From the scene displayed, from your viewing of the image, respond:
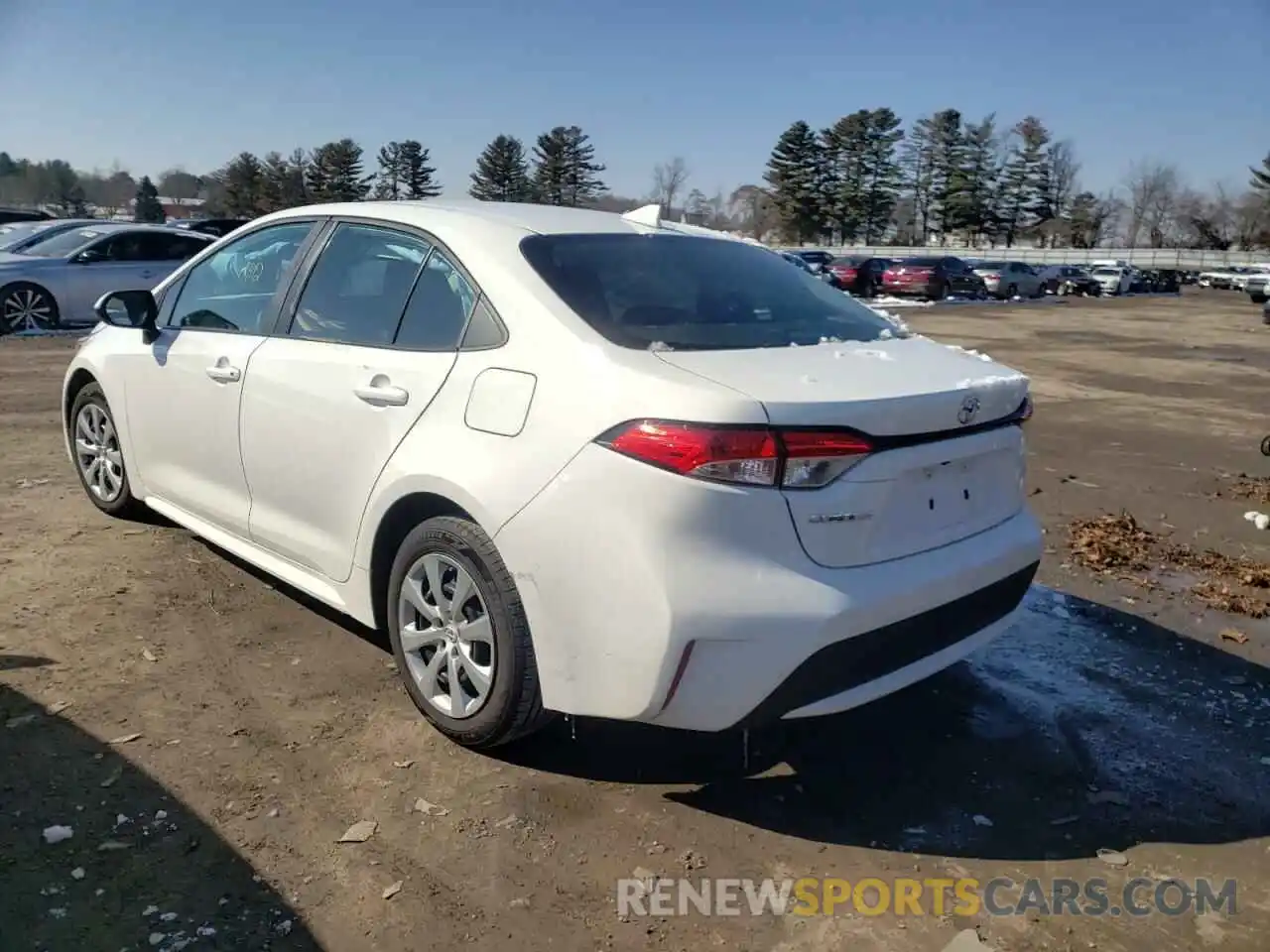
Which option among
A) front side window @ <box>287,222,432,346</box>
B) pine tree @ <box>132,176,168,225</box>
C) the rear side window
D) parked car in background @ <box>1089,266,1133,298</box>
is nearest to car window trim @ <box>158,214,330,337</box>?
front side window @ <box>287,222,432,346</box>

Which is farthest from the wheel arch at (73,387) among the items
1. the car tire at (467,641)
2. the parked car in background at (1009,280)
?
the parked car in background at (1009,280)

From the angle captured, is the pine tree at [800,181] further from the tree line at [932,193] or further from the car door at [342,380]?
the car door at [342,380]

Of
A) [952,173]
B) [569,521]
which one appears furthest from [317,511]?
[952,173]

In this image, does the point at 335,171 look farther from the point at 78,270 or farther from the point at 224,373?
the point at 224,373

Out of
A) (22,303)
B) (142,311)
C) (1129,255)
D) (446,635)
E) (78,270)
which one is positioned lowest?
(446,635)

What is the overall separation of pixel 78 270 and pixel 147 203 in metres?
50.6

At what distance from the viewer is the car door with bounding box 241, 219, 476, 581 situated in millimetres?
3273

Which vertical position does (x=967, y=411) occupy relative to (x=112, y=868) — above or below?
above

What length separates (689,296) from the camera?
11.0ft

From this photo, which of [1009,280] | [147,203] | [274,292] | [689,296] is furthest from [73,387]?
[147,203]

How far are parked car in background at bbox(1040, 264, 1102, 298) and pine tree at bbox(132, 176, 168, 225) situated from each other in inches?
1850

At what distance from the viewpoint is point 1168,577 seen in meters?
5.21

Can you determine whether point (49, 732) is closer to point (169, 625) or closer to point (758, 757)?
point (169, 625)

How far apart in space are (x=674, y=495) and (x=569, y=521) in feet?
1.05
